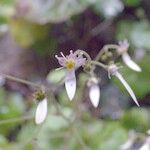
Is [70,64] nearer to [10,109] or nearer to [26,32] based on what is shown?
[10,109]

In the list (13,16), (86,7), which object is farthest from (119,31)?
(13,16)

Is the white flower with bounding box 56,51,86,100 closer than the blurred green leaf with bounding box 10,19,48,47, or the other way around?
the white flower with bounding box 56,51,86,100

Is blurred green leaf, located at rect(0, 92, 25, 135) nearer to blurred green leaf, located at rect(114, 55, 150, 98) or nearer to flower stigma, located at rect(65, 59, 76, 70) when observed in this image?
blurred green leaf, located at rect(114, 55, 150, 98)

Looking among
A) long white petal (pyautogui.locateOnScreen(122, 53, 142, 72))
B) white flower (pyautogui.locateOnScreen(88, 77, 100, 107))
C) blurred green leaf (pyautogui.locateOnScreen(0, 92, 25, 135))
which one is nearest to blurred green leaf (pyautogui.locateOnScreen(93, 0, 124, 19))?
blurred green leaf (pyautogui.locateOnScreen(0, 92, 25, 135))

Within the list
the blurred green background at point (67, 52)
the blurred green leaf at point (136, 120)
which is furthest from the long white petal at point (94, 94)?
the blurred green leaf at point (136, 120)

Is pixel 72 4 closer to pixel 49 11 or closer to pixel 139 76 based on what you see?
pixel 49 11

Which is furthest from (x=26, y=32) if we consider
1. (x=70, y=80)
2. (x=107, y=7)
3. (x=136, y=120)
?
(x=70, y=80)

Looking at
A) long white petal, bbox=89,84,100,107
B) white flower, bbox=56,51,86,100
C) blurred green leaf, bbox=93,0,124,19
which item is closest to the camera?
white flower, bbox=56,51,86,100

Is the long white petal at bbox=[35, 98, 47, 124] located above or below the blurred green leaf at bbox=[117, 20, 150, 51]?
below
